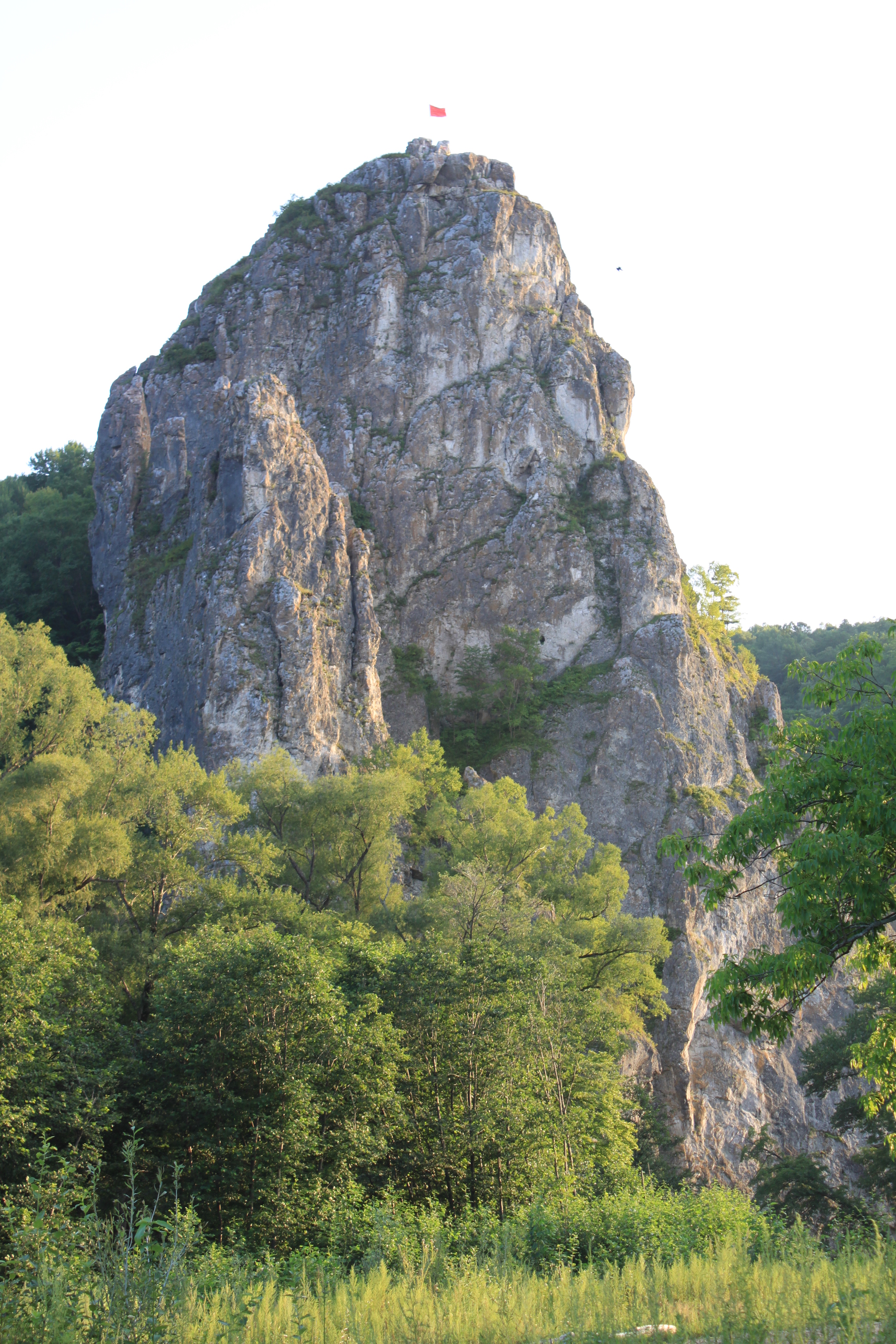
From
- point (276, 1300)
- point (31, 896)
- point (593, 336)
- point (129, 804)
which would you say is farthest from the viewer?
point (593, 336)

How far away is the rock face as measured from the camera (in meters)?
51.0

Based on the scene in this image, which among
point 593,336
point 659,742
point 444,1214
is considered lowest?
point 444,1214

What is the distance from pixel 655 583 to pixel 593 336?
22.3m

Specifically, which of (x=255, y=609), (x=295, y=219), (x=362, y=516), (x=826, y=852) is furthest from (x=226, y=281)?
(x=826, y=852)

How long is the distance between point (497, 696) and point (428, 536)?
38.6 ft

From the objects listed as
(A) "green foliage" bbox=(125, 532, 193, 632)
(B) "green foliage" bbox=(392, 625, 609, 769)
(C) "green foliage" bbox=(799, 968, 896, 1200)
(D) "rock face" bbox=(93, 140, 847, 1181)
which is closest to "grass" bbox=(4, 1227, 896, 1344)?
(C) "green foliage" bbox=(799, 968, 896, 1200)

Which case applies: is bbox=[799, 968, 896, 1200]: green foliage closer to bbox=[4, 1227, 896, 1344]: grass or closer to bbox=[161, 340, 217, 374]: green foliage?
bbox=[4, 1227, 896, 1344]: grass

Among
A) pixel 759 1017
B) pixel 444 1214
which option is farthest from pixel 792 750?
pixel 444 1214

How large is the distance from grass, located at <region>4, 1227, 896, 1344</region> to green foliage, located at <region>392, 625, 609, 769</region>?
46858 mm

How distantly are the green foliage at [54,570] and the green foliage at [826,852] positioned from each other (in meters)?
56.6

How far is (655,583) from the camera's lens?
6306cm

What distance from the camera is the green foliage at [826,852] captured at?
11.3m

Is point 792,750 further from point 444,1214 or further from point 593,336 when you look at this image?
point 593,336

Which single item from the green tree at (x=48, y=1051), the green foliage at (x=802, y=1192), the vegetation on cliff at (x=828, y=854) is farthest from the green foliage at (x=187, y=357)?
the vegetation on cliff at (x=828, y=854)
